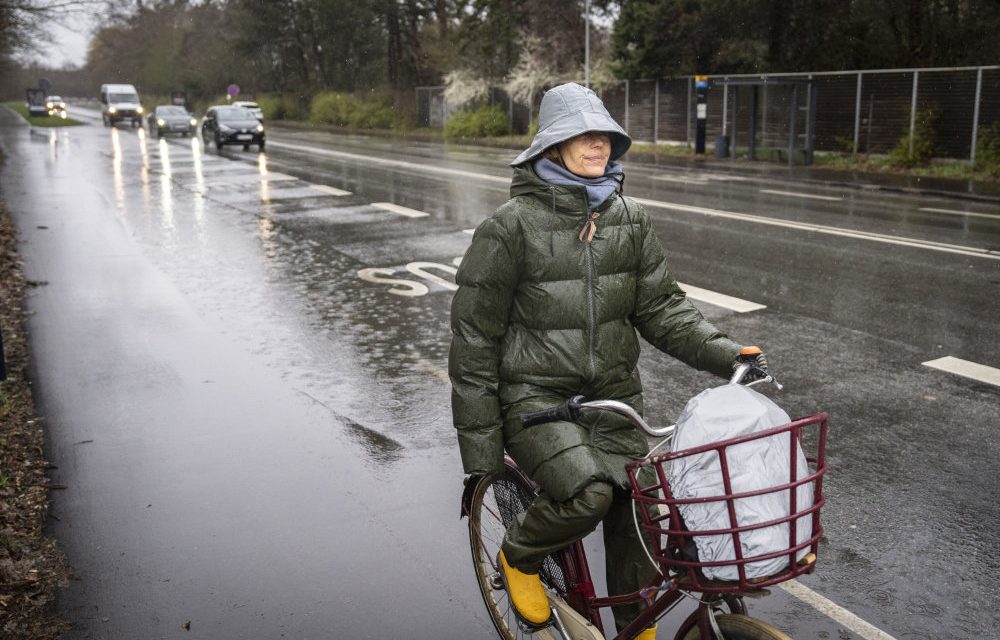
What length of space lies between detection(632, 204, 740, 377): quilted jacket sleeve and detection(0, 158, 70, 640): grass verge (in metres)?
2.52

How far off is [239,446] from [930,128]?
2189 centimetres

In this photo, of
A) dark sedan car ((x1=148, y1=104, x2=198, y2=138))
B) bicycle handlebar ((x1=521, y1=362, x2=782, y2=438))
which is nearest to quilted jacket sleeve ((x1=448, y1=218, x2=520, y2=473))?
bicycle handlebar ((x1=521, y1=362, x2=782, y2=438))

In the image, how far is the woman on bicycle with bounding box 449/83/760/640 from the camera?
9.57 ft

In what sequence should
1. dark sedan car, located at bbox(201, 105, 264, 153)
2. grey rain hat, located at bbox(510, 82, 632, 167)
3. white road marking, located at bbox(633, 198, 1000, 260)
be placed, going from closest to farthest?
grey rain hat, located at bbox(510, 82, 632, 167) < white road marking, located at bbox(633, 198, 1000, 260) < dark sedan car, located at bbox(201, 105, 264, 153)

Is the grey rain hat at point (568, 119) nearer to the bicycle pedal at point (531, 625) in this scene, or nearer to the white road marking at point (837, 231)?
the bicycle pedal at point (531, 625)

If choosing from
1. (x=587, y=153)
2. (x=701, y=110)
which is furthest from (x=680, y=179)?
(x=587, y=153)

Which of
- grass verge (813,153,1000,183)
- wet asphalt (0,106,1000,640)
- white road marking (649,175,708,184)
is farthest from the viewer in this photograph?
grass verge (813,153,1000,183)

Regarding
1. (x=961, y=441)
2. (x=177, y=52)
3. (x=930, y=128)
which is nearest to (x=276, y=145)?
(x=930, y=128)

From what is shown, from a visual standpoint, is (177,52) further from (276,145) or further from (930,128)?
(930,128)

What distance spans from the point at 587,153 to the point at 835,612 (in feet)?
6.79

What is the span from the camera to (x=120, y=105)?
52.7 m

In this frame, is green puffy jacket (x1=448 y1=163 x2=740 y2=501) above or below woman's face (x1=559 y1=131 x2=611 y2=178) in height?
below

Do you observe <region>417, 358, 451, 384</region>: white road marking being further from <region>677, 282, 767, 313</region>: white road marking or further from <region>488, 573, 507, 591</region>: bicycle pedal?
<region>488, 573, 507, 591</region>: bicycle pedal

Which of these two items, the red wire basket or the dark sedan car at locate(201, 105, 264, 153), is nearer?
the red wire basket
